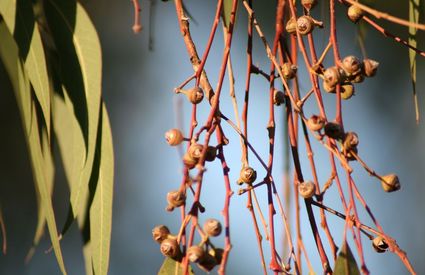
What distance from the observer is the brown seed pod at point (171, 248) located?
53 centimetres

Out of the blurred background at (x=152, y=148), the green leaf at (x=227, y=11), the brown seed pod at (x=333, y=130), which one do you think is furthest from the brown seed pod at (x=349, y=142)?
the blurred background at (x=152, y=148)

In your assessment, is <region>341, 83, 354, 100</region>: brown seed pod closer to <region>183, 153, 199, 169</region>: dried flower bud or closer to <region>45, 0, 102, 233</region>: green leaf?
<region>183, 153, 199, 169</region>: dried flower bud

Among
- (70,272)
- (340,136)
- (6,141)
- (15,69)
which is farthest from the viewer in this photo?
(70,272)

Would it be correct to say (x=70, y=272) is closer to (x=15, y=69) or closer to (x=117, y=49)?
(x=117, y=49)

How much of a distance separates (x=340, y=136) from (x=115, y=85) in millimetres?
2440

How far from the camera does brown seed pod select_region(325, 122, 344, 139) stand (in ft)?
1.81

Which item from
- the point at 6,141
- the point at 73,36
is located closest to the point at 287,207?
the point at 73,36

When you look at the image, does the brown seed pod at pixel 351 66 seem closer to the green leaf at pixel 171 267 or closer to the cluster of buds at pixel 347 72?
the cluster of buds at pixel 347 72

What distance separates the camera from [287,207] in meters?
0.78

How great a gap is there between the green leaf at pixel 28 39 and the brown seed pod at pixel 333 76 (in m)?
0.34

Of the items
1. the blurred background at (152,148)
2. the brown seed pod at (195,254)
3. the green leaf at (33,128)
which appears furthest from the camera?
the blurred background at (152,148)

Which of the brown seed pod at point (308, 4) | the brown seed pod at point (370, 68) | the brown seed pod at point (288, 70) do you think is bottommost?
the brown seed pod at point (288, 70)

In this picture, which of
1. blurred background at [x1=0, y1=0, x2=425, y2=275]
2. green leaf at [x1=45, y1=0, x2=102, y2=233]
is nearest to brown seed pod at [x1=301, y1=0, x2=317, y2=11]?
green leaf at [x1=45, y1=0, x2=102, y2=233]

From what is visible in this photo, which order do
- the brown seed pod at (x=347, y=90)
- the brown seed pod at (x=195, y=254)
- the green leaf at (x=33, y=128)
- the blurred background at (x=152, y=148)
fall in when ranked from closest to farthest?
1. the brown seed pod at (x=195, y=254)
2. the brown seed pod at (x=347, y=90)
3. the green leaf at (x=33, y=128)
4. the blurred background at (x=152, y=148)
